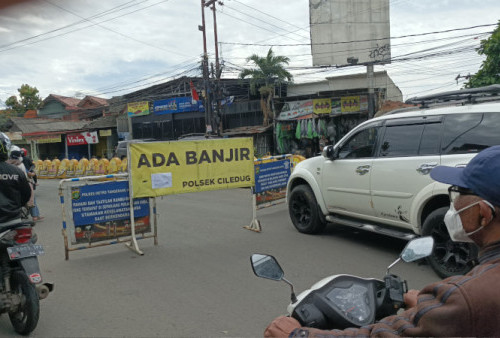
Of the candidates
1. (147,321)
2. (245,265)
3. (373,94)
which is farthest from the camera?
(373,94)

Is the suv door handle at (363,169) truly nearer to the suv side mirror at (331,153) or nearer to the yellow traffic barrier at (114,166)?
the suv side mirror at (331,153)

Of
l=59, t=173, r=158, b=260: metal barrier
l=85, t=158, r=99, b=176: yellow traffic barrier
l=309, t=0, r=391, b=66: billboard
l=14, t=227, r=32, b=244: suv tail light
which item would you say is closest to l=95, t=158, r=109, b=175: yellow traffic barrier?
l=85, t=158, r=99, b=176: yellow traffic barrier

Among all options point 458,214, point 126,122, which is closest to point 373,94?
point 458,214

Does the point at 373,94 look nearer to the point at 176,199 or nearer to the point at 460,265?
the point at 176,199

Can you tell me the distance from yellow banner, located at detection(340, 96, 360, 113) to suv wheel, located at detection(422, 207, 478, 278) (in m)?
16.2

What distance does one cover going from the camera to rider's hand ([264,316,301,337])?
1.75 metres

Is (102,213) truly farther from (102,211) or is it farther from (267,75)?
(267,75)

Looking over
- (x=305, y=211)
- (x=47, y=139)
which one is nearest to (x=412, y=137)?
(x=305, y=211)

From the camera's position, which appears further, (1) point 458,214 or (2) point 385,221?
(2) point 385,221

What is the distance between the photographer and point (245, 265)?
229 inches

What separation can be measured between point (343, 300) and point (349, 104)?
1961 centimetres

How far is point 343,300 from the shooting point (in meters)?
1.95

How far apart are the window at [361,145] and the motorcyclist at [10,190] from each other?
4.48 meters

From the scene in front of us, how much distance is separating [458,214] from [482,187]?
253 mm
